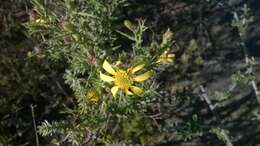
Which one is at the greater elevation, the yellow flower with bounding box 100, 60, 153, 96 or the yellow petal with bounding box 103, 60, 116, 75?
the yellow petal with bounding box 103, 60, 116, 75

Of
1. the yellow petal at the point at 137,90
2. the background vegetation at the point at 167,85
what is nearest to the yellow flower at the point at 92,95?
the background vegetation at the point at 167,85

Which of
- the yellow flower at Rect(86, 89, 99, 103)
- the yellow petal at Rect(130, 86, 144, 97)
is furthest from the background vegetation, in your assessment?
the yellow petal at Rect(130, 86, 144, 97)

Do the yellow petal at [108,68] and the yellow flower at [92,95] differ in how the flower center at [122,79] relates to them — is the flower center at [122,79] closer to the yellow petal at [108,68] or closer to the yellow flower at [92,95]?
the yellow petal at [108,68]

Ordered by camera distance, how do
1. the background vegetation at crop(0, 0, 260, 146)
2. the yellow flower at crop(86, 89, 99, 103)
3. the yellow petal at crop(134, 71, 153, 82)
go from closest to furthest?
1. the yellow petal at crop(134, 71, 153, 82)
2. the yellow flower at crop(86, 89, 99, 103)
3. the background vegetation at crop(0, 0, 260, 146)

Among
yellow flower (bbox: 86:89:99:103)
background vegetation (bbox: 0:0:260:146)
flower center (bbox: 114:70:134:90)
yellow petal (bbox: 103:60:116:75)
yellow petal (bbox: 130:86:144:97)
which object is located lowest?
background vegetation (bbox: 0:0:260:146)

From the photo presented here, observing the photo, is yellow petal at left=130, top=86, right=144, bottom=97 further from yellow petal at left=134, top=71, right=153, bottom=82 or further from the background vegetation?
the background vegetation

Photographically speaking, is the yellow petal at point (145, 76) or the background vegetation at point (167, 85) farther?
the background vegetation at point (167, 85)

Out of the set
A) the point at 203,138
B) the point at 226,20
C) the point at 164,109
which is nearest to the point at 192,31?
the point at 226,20

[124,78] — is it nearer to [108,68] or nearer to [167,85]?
[108,68]

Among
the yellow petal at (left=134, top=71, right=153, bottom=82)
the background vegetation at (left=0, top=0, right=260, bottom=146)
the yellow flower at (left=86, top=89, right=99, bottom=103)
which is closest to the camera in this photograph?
the yellow petal at (left=134, top=71, right=153, bottom=82)
